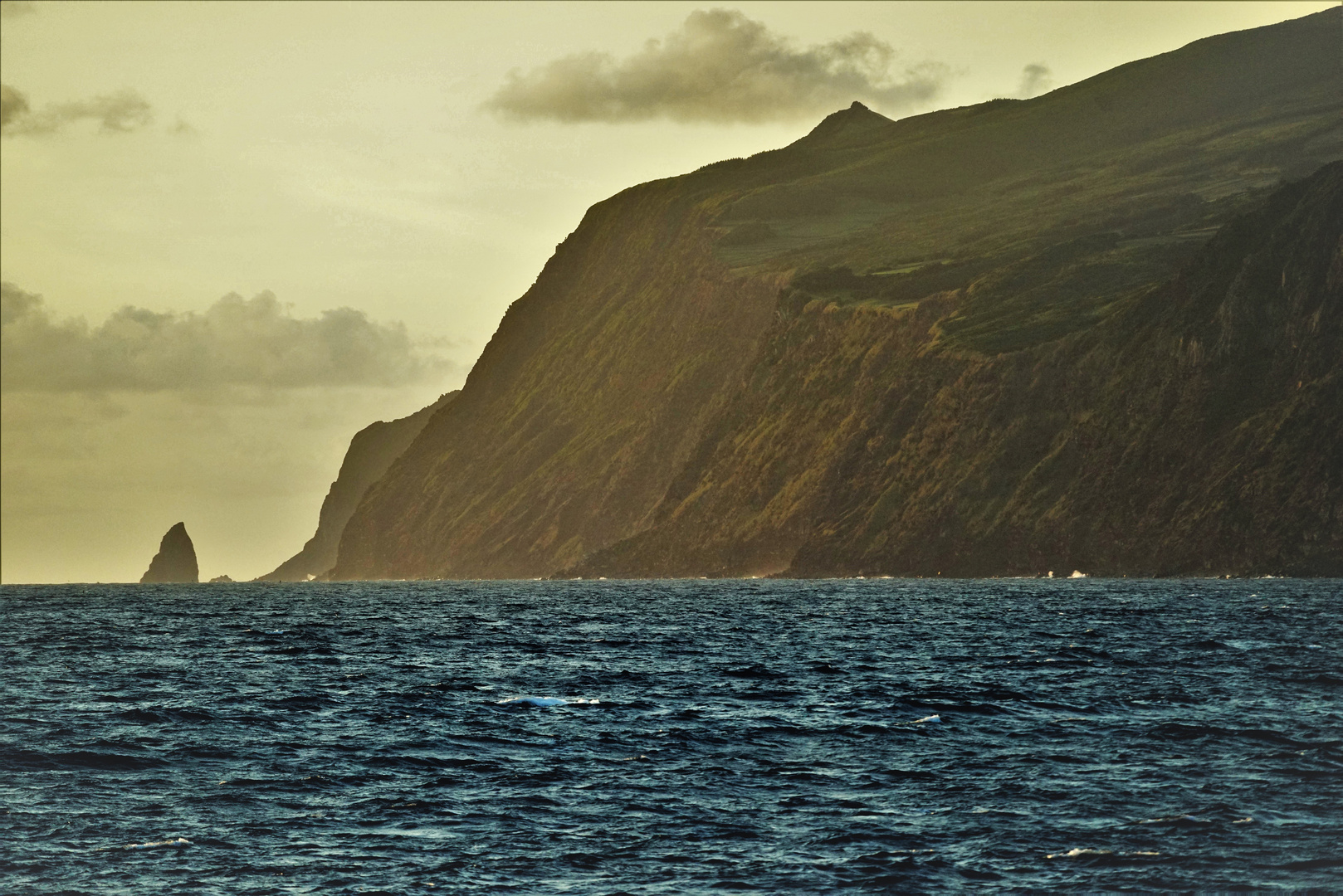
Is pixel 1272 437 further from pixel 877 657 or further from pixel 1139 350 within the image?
pixel 877 657

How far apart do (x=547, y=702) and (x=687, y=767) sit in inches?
548

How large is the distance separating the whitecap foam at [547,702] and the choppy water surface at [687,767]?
32 centimetres

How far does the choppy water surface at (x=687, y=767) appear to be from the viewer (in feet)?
90.9

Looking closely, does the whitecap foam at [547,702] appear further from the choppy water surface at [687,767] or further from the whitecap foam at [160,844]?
the whitecap foam at [160,844]

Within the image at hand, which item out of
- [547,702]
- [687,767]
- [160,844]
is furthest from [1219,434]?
[160,844]

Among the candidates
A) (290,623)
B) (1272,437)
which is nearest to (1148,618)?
(290,623)

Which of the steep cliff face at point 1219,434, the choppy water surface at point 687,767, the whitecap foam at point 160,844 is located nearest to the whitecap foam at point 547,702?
the choppy water surface at point 687,767

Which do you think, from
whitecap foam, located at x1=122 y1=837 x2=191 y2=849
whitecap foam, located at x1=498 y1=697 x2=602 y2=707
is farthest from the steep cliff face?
whitecap foam, located at x1=122 y1=837 x2=191 y2=849

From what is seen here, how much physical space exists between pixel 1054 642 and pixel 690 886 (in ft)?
165

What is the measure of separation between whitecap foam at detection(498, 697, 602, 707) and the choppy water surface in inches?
12.5

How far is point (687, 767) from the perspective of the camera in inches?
1489

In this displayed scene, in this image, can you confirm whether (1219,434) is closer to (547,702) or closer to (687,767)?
(547,702)

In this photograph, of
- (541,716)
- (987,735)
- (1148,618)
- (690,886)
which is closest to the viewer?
(690,886)

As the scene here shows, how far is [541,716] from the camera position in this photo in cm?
4734
